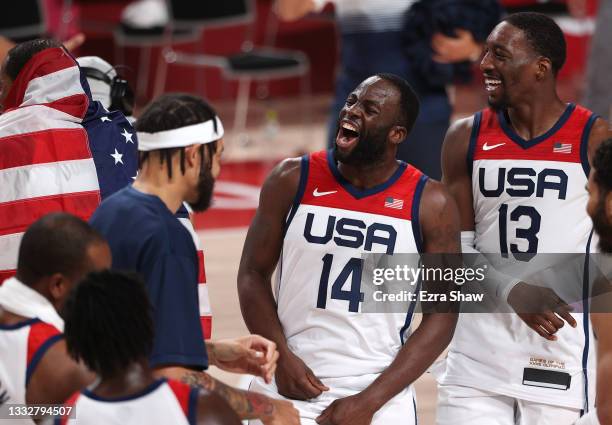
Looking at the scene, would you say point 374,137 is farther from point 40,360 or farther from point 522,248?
point 40,360

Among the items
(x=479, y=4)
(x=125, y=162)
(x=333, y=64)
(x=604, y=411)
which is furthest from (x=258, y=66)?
(x=604, y=411)

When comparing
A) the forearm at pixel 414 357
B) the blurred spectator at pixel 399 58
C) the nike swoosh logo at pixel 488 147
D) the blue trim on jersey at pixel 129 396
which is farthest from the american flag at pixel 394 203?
the blurred spectator at pixel 399 58

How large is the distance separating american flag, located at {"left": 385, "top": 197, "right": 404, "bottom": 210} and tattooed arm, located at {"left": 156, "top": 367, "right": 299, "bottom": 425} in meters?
0.95

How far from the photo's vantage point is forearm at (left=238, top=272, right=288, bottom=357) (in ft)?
13.8

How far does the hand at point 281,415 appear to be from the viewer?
3395mm

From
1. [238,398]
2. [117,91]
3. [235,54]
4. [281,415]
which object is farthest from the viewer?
[235,54]

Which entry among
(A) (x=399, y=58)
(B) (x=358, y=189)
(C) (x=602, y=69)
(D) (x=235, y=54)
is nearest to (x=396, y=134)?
(B) (x=358, y=189)

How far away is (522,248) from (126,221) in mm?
1744

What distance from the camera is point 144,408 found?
9.12 ft

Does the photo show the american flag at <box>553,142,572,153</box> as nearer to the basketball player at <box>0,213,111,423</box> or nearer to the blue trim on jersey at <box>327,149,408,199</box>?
the blue trim on jersey at <box>327,149,408,199</box>

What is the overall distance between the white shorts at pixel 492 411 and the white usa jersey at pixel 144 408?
1803 millimetres

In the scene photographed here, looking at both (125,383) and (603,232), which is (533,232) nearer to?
(603,232)

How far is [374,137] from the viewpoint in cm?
416

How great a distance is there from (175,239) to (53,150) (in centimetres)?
123
